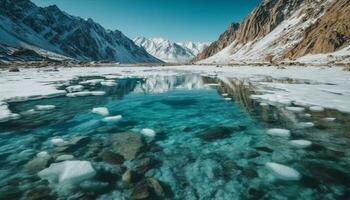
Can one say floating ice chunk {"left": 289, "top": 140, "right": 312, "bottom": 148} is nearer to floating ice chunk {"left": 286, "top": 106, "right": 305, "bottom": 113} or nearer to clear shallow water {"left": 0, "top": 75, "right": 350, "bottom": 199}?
clear shallow water {"left": 0, "top": 75, "right": 350, "bottom": 199}

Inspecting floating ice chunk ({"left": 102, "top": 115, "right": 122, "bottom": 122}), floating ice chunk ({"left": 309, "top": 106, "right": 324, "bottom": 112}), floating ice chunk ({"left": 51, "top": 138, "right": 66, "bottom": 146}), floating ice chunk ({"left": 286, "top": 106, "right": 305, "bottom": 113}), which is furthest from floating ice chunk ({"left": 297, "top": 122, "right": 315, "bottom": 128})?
floating ice chunk ({"left": 51, "top": 138, "right": 66, "bottom": 146})

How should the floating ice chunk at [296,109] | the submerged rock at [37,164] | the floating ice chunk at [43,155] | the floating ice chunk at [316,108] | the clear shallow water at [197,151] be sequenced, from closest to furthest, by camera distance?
1. the clear shallow water at [197,151]
2. the submerged rock at [37,164]
3. the floating ice chunk at [43,155]
4. the floating ice chunk at [316,108]
5. the floating ice chunk at [296,109]

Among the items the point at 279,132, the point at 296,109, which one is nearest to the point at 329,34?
the point at 296,109

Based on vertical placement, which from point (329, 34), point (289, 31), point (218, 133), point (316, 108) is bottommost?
point (218, 133)

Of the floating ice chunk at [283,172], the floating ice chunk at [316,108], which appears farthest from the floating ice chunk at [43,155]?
the floating ice chunk at [316,108]

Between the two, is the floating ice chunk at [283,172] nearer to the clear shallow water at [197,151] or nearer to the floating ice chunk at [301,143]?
the clear shallow water at [197,151]

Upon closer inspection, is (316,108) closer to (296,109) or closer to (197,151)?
(296,109)
